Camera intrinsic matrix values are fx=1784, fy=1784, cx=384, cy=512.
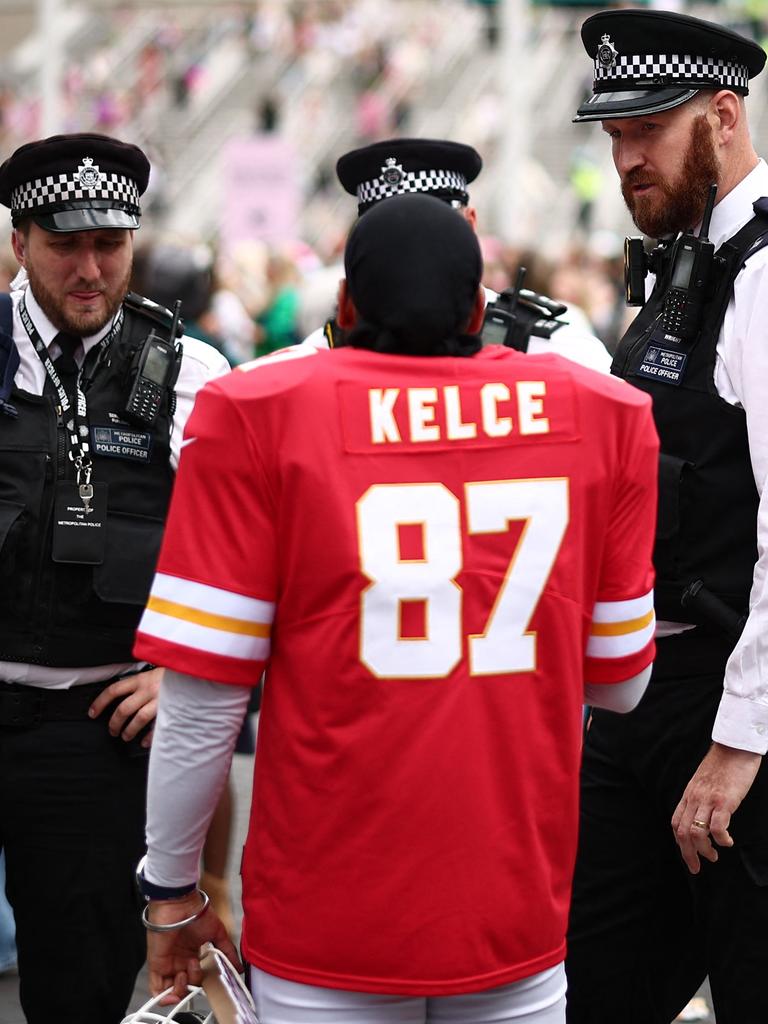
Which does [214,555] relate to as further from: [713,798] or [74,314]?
[74,314]

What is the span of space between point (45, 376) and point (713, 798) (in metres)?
1.68

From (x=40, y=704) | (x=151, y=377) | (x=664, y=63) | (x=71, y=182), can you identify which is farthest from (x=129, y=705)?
(x=664, y=63)

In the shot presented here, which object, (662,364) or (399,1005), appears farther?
(662,364)

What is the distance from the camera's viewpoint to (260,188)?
641 inches

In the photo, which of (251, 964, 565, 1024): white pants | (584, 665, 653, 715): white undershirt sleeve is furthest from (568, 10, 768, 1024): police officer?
(251, 964, 565, 1024): white pants

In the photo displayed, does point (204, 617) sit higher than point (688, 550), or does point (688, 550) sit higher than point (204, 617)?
point (204, 617)

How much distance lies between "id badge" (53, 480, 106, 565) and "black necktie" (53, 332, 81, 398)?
23 cm

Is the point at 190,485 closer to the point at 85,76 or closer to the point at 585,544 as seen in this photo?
the point at 585,544

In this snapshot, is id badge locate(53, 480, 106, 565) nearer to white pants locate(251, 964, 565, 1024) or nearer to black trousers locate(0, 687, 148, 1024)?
black trousers locate(0, 687, 148, 1024)

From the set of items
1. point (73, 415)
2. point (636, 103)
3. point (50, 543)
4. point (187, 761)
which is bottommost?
point (50, 543)

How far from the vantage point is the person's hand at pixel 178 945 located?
2.74 metres

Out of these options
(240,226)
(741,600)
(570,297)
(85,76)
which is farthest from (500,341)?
(85,76)

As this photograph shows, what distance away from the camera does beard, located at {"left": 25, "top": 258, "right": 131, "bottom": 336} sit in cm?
384

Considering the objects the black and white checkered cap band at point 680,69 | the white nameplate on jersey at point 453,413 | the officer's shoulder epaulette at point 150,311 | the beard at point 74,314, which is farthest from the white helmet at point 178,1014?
the black and white checkered cap band at point 680,69
